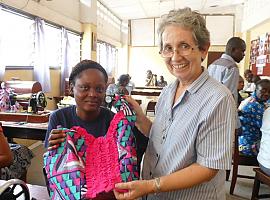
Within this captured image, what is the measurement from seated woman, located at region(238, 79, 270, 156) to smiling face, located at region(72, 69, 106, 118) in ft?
6.40

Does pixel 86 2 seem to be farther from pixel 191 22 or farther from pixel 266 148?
pixel 191 22

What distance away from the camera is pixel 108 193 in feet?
2.95

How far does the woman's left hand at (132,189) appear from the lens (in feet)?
2.87

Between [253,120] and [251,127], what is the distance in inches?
2.9

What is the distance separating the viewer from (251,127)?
2.76 metres

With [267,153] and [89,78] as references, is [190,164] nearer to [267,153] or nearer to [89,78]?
[89,78]

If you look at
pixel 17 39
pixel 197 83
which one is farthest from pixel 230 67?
pixel 17 39

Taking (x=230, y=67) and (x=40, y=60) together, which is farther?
(x=40, y=60)

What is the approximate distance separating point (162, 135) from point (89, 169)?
0.97 feet

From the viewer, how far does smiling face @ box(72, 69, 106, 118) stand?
4.17ft

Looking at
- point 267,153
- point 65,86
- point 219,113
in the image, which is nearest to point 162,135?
point 219,113

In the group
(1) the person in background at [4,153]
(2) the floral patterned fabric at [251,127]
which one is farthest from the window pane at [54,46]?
(1) the person in background at [4,153]

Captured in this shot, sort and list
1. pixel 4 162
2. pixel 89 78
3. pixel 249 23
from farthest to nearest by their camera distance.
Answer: pixel 249 23 < pixel 4 162 < pixel 89 78

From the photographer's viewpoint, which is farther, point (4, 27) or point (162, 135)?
point (4, 27)
